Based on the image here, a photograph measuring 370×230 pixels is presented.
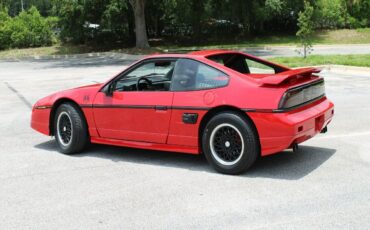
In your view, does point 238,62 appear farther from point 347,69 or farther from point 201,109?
point 347,69

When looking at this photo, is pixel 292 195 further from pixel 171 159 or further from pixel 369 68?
pixel 369 68

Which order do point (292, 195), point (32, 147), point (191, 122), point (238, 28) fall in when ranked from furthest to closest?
point (238, 28), point (32, 147), point (191, 122), point (292, 195)

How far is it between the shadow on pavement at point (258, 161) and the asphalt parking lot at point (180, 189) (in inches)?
0.5

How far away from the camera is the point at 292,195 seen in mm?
5195

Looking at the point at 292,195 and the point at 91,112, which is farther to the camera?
the point at 91,112

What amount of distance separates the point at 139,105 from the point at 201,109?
A: 907 millimetres

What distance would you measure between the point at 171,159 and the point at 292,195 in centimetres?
210

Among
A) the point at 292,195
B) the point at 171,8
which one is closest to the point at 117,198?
the point at 292,195

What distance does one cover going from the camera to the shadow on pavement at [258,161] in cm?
604

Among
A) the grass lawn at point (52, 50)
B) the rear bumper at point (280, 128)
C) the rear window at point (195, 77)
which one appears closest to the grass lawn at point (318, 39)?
the grass lawn at point (52, 50)

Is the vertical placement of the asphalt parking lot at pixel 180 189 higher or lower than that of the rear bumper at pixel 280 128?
lower

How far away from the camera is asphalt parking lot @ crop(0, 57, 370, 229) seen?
468 cm

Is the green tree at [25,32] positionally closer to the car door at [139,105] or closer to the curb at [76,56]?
the curb at [76,56]

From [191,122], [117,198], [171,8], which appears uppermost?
[171,8]
